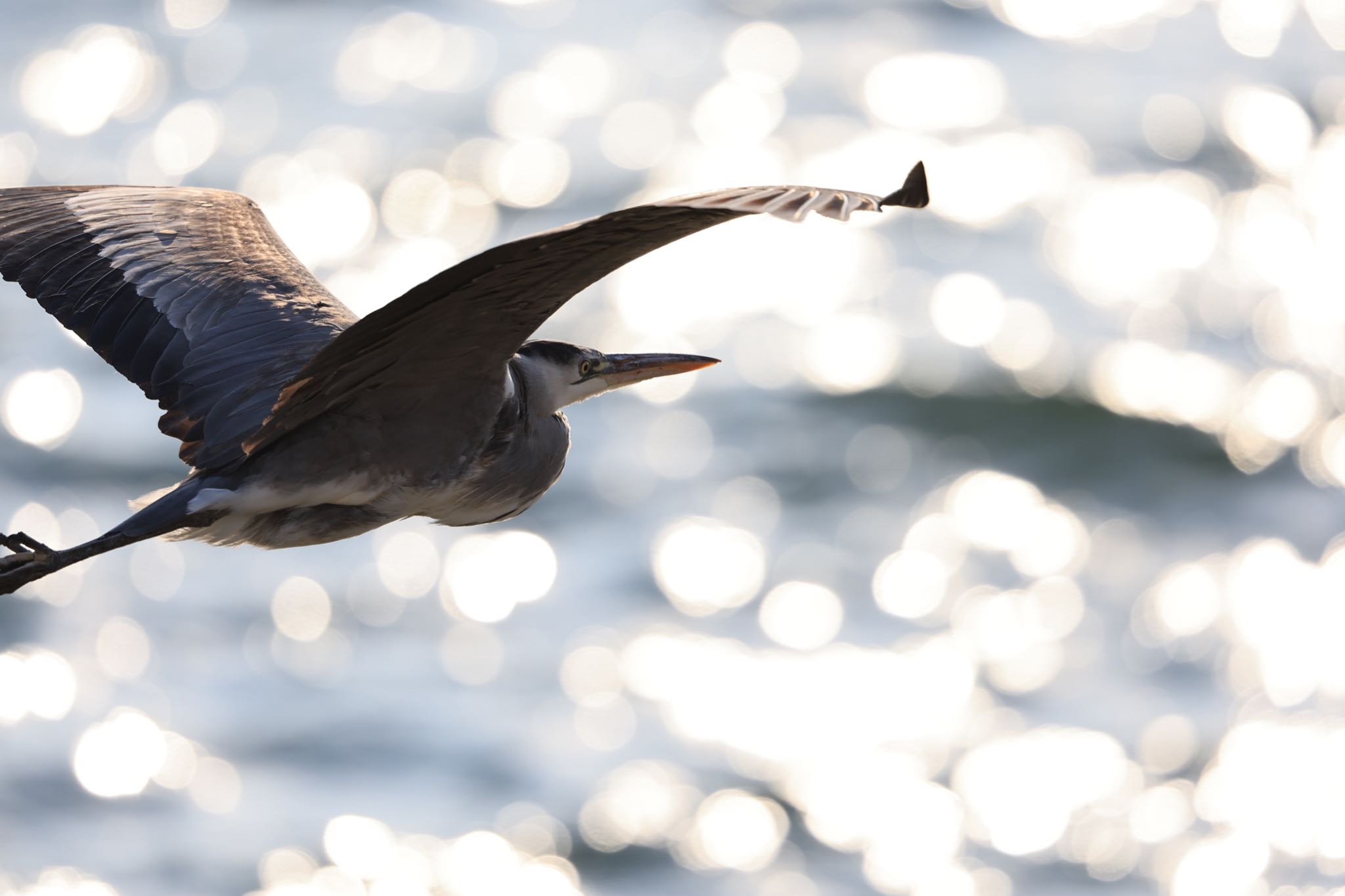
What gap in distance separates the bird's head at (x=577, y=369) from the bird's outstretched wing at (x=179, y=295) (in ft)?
2.20

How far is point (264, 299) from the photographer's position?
6.42 meters

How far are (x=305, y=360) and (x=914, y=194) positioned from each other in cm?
269

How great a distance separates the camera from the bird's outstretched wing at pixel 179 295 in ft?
19.7

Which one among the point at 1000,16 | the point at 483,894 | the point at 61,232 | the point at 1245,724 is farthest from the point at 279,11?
the point at 61,232

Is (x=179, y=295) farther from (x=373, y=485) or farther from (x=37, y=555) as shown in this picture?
(x=37, y=555)

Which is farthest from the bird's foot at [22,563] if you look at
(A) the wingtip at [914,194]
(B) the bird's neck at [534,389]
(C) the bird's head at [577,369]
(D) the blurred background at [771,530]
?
(D) the blurred background at [771,530]

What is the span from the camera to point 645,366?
261 inches

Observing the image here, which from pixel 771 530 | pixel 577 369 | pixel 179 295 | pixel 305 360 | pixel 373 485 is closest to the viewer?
pixel 373 485

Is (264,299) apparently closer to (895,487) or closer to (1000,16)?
(895,487)

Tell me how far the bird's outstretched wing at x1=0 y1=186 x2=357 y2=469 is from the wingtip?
8.14 feet

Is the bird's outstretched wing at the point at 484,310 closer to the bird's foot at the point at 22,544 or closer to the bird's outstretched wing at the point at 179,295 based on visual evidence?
the bird's outstretched wing at the point at 179,295

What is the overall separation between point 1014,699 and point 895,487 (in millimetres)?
3558

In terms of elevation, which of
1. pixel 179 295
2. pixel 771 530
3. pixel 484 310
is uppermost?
pixel 484 310

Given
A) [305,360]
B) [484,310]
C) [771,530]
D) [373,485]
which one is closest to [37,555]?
[373,485]
